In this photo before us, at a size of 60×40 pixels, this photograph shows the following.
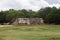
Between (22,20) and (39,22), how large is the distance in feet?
27.2

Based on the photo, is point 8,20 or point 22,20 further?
point 8,20

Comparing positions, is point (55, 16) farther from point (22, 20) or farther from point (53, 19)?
point (22, 20)

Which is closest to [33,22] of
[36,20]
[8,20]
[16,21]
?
[36,20]

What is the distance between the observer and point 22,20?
80.6 meters

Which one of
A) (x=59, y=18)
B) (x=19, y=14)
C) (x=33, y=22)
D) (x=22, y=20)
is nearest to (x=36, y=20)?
(x=33, y=22)

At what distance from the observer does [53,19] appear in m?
76.6

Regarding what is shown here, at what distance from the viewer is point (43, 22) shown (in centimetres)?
8275

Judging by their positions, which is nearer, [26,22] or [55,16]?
[55,16]

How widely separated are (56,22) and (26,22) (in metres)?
13.8

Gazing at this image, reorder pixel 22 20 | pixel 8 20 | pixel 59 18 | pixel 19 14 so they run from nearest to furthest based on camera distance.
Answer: pixel 59 18, pixel 22 20, pixel 8 20, pixel 19 14

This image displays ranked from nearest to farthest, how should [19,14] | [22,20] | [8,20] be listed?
1. [22,20]
2. [8,20]
3. [19,14]

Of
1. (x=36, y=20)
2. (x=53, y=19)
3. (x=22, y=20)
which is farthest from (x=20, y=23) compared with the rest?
(x=53, y=19)

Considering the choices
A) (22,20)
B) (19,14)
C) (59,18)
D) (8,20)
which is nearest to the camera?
(59,18)

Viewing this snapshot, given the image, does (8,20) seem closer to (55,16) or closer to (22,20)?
(22,20)
